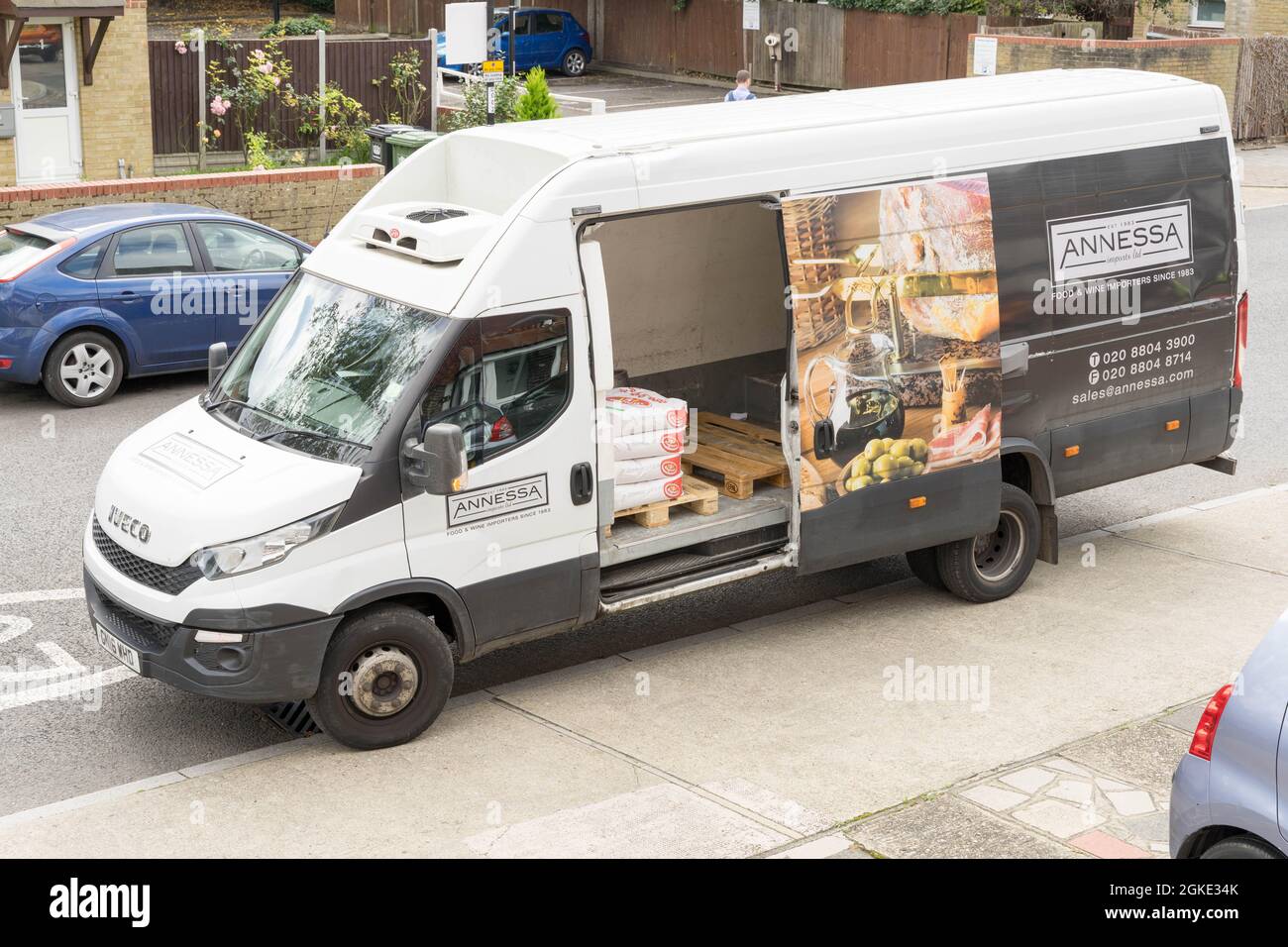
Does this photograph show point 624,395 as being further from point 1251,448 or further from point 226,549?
point 1251,448

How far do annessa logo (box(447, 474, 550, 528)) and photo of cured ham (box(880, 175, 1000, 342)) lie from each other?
7.92 feet

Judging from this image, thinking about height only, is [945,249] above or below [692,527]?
above

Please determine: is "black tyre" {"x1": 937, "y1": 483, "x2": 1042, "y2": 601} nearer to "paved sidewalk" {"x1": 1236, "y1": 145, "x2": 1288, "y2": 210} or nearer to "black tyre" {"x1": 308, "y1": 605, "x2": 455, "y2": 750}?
"black tyre" {"x1": 308, "y1": 605, "x2": 455, "y2": 750}

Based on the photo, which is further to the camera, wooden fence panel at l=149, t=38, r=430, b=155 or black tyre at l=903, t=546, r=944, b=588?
wooden fence panel at l=149, t=38, r=430, b=155

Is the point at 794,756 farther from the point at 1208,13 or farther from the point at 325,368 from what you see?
the point at 1208,13

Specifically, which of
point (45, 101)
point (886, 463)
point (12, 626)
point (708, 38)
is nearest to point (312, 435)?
point (12, 626)

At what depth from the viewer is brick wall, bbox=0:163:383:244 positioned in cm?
1709

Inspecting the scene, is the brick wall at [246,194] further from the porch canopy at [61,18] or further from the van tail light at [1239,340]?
the van tail light at [1239,340]

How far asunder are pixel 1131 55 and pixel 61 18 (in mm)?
17547

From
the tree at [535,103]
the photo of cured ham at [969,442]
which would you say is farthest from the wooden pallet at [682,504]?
the tree at [535,103]

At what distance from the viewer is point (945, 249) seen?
8977 mm

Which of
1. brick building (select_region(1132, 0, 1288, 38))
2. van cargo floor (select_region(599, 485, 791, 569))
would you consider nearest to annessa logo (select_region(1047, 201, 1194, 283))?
van cargo floor (select_region(599, 485, 791, 569))
